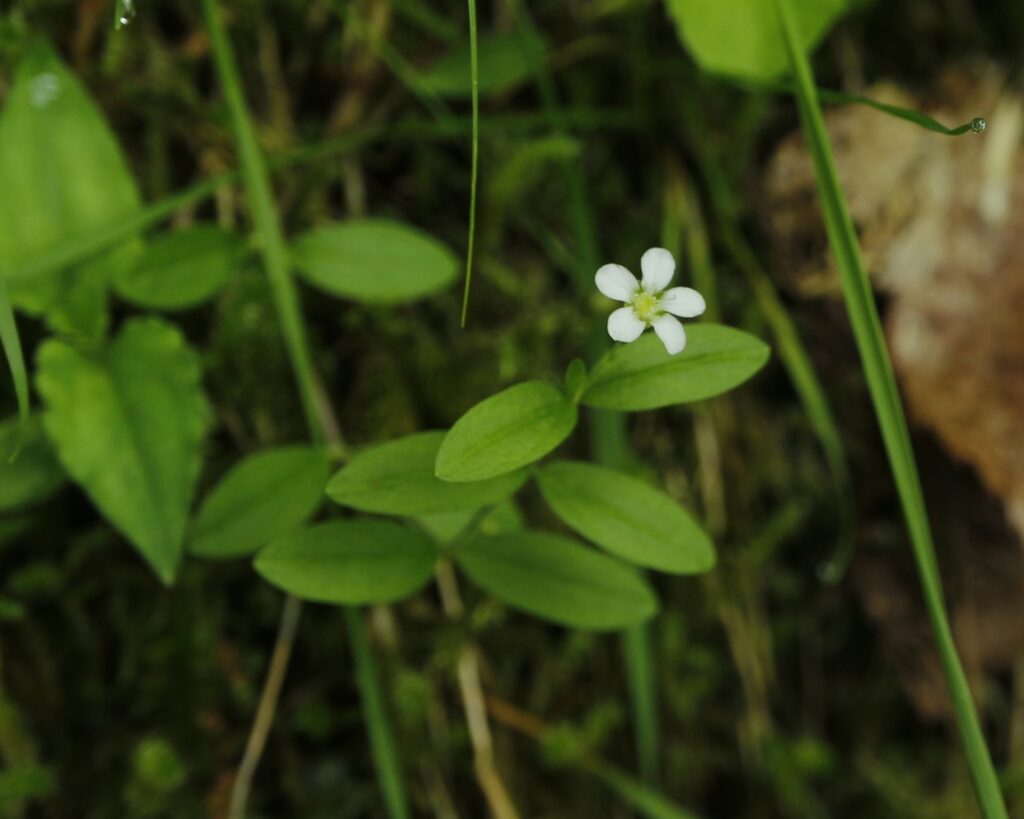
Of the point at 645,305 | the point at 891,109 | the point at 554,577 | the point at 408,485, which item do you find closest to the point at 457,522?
the point at 554,577

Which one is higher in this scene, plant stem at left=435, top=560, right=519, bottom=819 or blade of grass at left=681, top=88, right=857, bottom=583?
blade of grass at left=681, top=88, right=857, bottom=583

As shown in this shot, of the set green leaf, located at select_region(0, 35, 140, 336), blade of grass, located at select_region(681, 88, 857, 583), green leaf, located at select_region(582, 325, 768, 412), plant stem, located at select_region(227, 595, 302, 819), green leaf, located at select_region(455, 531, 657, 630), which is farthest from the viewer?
blade of grass, located at select_region(681, 88, 857, 583)

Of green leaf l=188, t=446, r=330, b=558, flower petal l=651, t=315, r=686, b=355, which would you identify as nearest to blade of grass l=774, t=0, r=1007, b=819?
flower petal l=651, t=315, r=686, b=355

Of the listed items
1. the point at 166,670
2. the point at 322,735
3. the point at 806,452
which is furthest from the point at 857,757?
the point at 166,670

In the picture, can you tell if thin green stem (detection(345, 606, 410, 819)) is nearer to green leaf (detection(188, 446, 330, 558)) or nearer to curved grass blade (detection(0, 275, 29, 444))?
green leaf (detection(188, 446, 330, 558))

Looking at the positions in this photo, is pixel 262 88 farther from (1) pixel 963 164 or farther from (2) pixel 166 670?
(1) pixel 963 164
